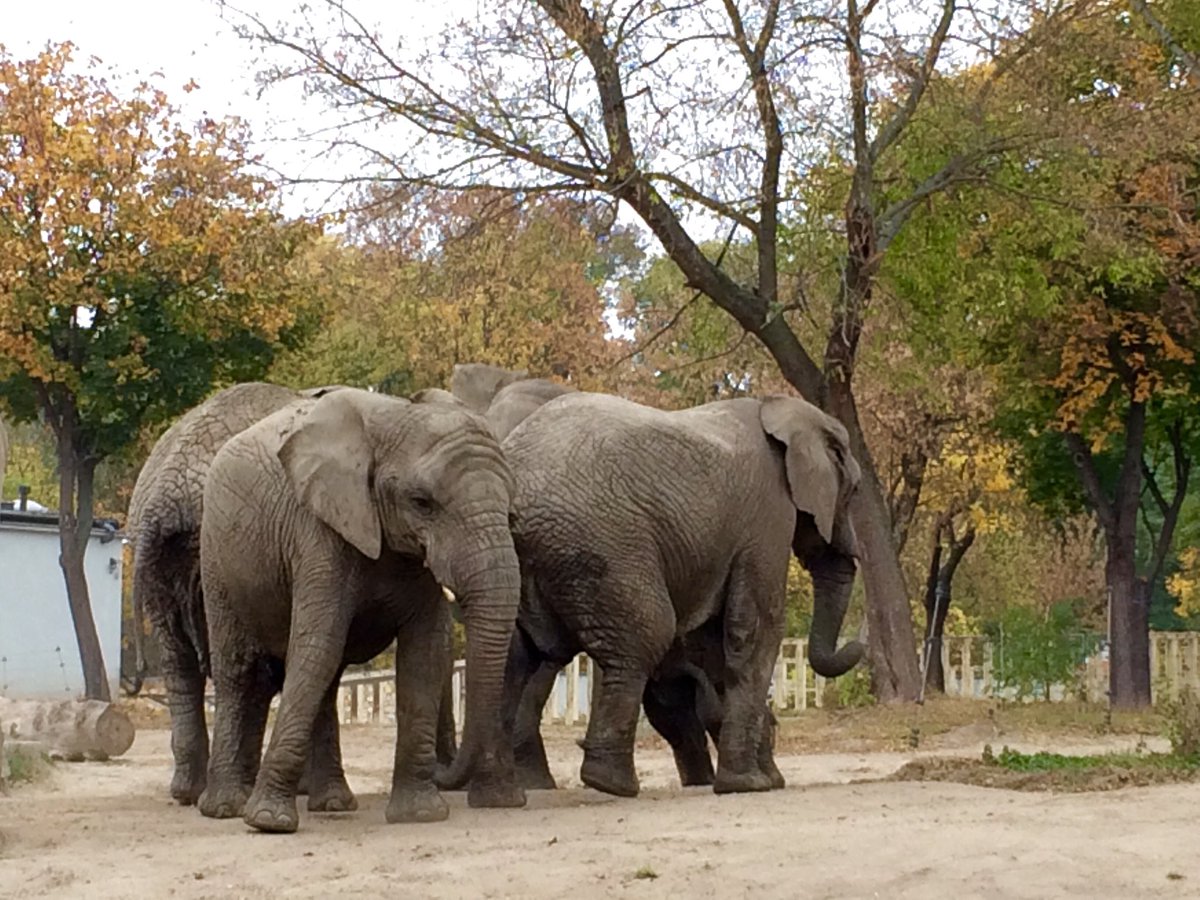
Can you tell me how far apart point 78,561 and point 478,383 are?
Result: 11411 mm

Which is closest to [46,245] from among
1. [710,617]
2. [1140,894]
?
[710,617]

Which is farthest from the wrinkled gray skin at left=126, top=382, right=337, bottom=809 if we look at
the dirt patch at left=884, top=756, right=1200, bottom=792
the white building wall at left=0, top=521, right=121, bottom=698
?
the white building wall at left=0, top=521, right=121, bottom=698

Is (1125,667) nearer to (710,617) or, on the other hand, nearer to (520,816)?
(710,617)

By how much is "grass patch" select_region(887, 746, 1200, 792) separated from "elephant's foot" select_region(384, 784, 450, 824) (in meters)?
3.58

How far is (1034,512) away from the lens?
35562 millimetres

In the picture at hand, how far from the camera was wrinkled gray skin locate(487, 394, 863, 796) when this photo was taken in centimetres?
1119

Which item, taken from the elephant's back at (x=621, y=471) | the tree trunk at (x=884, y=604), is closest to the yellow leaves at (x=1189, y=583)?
the tree trunk at (x=884, y=604)

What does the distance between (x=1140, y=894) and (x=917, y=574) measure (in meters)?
36.5

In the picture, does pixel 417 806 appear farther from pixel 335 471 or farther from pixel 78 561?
pixel 78 561

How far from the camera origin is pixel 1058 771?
39.2 ft

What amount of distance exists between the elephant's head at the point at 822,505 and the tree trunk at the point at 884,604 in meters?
8.38

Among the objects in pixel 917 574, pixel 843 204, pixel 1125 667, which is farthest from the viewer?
pixel 917 574

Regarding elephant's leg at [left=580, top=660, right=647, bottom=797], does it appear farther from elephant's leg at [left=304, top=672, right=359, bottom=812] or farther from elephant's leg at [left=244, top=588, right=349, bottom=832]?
elephant's leg at [left=244, top=588, right=349, bottom=832]

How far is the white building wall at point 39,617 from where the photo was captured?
3012cm
